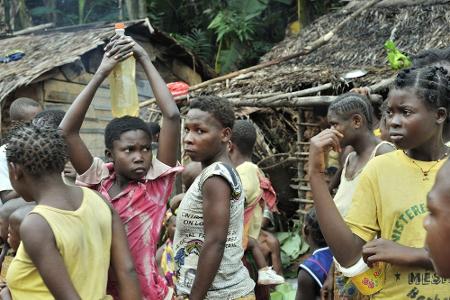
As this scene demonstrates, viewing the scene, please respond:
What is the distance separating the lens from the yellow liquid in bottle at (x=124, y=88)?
3.48 meters

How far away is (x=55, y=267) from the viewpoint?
2438 millimetres

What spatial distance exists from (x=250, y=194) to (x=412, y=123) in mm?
2683

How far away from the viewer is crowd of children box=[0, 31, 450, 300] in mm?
2471

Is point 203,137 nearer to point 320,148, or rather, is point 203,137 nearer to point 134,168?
point 134,168

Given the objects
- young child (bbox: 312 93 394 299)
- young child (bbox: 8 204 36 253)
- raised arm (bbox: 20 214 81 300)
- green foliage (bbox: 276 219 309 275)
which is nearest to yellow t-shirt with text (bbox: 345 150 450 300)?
raised arm (bbox: 20 214 81 300)

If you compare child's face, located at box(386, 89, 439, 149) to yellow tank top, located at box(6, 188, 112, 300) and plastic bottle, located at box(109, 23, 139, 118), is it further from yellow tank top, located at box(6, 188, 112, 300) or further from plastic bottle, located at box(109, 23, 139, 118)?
plastic bottle, located at box(109, 23, 139, 118)

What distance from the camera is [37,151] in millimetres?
2566

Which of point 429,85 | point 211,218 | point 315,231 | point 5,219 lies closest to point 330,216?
point 429,85

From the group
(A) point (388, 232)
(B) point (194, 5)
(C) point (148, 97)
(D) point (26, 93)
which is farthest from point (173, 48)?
(A) point (388, 232)

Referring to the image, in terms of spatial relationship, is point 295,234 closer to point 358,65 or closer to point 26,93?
point 358,65

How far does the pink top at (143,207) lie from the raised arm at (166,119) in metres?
0.06

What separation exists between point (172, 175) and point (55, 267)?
1.10 meters

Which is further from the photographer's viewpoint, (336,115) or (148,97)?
(148,97)

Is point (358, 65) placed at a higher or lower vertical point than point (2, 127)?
higher
